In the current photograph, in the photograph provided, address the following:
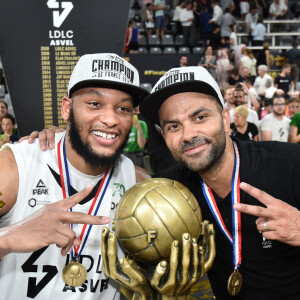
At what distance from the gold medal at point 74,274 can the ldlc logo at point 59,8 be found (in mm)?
2136

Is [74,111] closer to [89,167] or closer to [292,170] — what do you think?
[89,167]

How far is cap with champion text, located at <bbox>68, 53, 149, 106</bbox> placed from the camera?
2193mm

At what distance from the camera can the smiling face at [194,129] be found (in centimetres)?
215

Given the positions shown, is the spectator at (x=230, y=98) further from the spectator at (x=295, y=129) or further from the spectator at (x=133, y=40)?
the spectator at (x=133, y=40)

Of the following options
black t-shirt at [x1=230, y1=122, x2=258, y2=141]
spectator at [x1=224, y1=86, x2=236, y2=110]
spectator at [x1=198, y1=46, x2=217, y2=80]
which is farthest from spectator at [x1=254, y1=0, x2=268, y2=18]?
black t-shirt at [x1=230, y1=122, x2=258, y2=141]

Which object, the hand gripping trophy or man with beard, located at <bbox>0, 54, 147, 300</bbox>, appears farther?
man with beard, located at <bbox>0, 54, 147, 300</bbox>

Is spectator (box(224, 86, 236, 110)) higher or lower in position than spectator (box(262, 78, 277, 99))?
higher

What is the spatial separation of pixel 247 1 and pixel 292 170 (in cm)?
1687

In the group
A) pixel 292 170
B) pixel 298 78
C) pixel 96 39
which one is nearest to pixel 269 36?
pixel 298 78

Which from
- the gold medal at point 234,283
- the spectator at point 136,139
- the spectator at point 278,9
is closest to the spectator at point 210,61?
the spectator at point 136,139

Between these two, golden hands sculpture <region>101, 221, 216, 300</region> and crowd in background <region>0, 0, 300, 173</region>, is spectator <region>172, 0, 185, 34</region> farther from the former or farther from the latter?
golden hands sculpture <region>101, 221, 216, 300</region>

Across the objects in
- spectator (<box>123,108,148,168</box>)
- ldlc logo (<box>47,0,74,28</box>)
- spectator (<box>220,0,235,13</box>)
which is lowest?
spectator (<box>123,108,148,168</box>)

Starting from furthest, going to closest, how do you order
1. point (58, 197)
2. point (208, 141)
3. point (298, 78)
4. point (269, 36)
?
point (269, 36)
point (298, 78)
point (58, 197)
point (208, 141)

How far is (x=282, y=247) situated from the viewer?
7.32 feet
